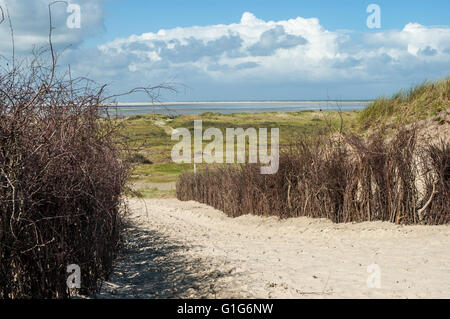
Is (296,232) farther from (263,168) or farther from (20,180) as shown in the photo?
(20,180)

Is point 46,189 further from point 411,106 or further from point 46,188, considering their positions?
point 411,106

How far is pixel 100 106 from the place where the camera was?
16.9ft

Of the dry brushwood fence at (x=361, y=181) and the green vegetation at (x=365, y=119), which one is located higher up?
the green vegetation at (x=365, y=119)

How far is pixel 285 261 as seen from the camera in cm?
641

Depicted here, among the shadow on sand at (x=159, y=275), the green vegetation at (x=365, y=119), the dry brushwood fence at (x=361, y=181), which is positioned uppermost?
the green vegetation at (x=365, y=119)

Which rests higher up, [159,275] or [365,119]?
[365,119]

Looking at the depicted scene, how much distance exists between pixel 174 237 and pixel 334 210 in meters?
3.09

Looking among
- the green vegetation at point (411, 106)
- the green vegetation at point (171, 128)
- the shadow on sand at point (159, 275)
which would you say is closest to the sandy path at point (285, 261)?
the shadow on sand at point (159, 275)

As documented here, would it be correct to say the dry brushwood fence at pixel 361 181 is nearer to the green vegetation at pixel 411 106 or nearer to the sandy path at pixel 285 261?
the sandy path at pixel 285 261

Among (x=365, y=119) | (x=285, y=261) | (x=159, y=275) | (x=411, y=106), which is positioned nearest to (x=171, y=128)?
(x=365, y=119)

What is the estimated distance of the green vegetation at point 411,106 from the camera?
12.8m

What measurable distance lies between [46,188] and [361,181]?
595cm

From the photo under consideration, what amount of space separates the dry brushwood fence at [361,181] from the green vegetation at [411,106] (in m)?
3.75

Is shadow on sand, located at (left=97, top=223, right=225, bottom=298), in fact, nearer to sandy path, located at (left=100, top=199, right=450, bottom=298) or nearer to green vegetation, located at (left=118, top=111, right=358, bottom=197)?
sandy path, located at (left=100, top=199, right=450, bottom=298)
